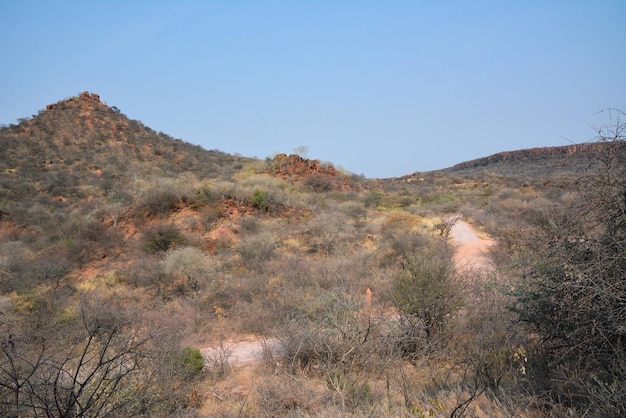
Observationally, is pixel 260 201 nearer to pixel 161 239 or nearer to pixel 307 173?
pixel 161 239

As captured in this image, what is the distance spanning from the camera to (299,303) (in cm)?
799

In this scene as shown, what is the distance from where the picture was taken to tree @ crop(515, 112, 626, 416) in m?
3.03

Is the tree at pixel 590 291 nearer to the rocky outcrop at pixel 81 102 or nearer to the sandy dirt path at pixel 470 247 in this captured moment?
the sandy dirt path at pixel 470 247

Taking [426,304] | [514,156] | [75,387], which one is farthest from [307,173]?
[514,156]

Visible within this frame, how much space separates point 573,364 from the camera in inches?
149

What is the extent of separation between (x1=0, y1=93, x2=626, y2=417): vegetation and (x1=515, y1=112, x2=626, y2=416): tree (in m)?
0.02

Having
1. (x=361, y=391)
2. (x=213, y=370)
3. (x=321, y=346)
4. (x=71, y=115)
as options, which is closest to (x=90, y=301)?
(x=213, y=370)

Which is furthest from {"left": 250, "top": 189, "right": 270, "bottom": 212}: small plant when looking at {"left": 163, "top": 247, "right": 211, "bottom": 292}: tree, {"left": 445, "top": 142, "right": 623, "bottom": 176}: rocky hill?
{"left": 445, "top": 142, "right": 623, "bottom": 176}: rocky hill

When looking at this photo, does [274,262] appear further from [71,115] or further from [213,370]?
[71,115]

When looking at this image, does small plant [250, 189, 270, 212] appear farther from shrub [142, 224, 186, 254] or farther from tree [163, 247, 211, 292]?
tree [163, 247, 211, 292]

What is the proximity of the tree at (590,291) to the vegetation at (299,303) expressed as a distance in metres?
0.02

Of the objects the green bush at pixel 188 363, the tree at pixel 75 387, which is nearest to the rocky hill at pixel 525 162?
the green bush at pixel 188 363

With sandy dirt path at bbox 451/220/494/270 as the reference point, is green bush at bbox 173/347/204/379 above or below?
below

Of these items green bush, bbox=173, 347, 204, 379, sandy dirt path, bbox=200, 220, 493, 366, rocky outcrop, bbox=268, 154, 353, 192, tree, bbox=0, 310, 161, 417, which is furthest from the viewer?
rocky outcrop, bbox=268, 154, 353, 192
